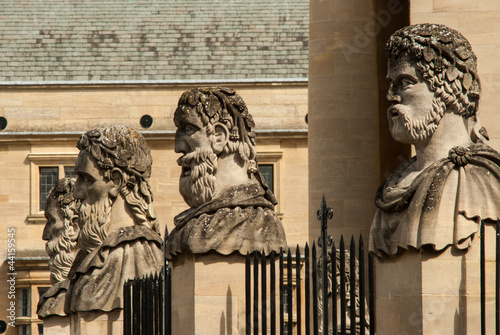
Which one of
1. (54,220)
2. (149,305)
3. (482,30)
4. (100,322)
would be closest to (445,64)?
(149,305)

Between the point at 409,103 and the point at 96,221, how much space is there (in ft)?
15.6

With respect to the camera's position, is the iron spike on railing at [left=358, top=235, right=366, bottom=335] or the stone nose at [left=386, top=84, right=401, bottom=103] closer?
the iron spike on railing at [left=358, top=235, right=366, bottom=335]

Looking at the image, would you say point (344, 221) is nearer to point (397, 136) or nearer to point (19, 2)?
point (397, 136)

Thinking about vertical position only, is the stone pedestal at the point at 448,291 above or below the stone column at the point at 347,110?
below

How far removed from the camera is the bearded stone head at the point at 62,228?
16.8 metres

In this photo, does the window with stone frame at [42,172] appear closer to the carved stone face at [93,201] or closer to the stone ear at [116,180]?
the carved stone face at [93,201]

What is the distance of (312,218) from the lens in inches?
712

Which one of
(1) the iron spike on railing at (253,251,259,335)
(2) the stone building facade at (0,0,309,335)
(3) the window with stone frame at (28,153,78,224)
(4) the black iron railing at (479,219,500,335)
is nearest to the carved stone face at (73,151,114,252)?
(1) the iron spike on railing at (253,251,259,335)

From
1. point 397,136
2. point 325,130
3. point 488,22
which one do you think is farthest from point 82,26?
point 397,136

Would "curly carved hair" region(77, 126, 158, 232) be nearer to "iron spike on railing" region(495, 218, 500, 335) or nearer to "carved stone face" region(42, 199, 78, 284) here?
"carved stone face" region(42, 199, 78, 284)

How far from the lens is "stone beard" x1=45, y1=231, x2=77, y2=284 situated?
16797mm

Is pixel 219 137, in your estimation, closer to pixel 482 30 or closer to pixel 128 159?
pixel 128 159

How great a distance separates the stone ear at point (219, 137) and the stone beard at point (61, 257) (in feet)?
22.8

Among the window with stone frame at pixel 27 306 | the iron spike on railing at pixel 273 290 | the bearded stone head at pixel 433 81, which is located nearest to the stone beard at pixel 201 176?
the iron spike on railing at pixel 273 290
